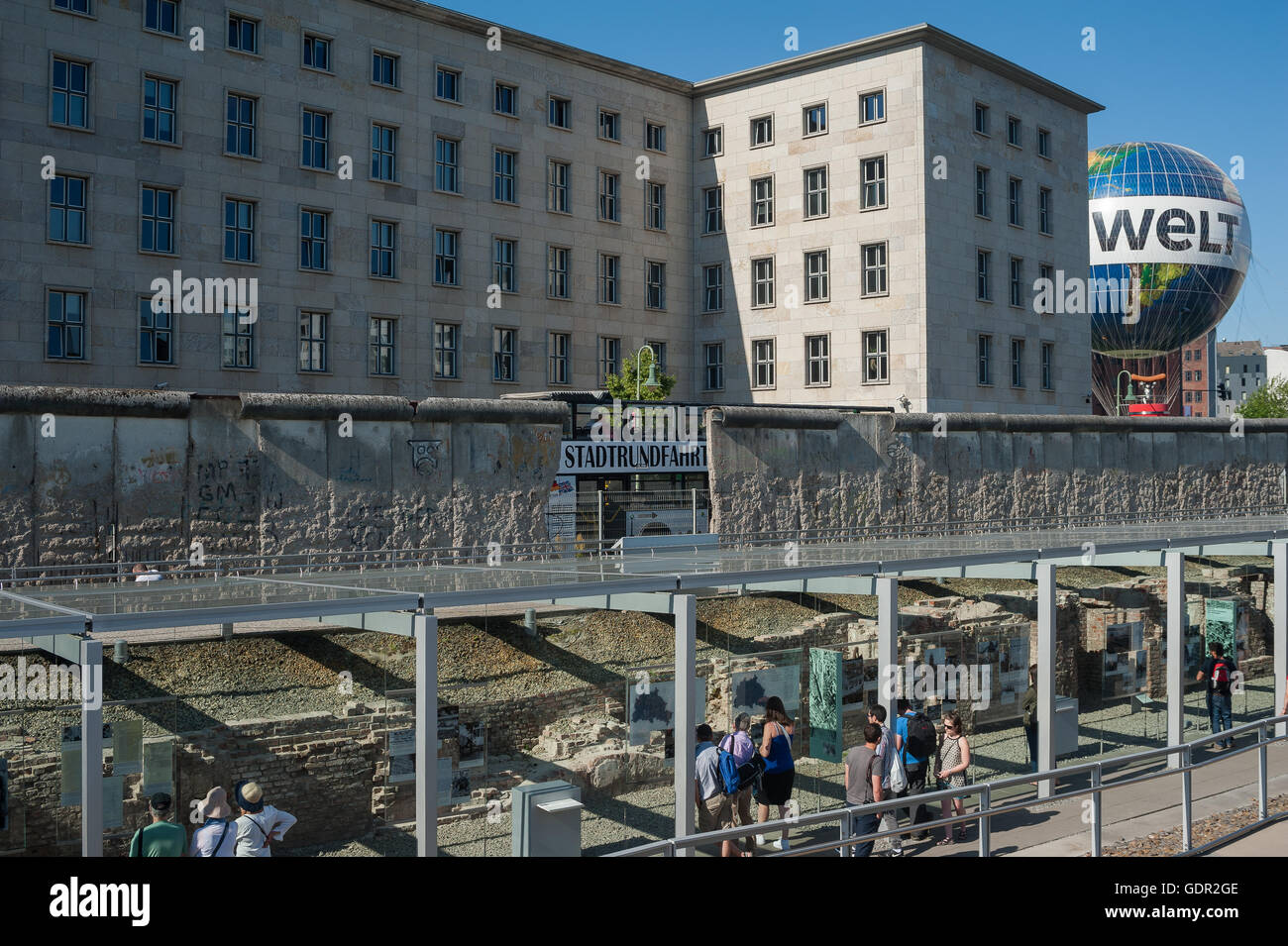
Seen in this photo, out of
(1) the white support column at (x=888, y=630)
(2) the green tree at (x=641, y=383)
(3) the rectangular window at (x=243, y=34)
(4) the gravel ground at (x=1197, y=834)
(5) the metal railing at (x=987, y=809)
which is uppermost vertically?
(3) the rectangular window at (x=243, y=34)

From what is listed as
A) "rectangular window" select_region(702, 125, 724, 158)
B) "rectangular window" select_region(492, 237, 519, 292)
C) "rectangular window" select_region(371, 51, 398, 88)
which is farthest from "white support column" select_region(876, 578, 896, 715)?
"rectangular window" select_region(702, 125, 724, 158)

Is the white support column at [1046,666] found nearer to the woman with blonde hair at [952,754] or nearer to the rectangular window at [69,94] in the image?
the woman with blonde hair at [952,754]

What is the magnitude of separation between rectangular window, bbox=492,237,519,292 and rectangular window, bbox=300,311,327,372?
6660 millimetres

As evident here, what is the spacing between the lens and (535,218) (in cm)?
4359

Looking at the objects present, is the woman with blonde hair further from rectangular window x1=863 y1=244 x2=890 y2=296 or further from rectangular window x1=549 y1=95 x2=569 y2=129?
rectangular window x1=549 y1=95 x2=569 y2=129

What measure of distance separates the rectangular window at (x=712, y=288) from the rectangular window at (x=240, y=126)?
61.3 ft

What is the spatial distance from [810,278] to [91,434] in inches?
1168

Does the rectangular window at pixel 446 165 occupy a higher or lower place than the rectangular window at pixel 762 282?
higher

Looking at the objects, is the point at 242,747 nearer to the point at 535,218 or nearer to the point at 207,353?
the point at 207,353

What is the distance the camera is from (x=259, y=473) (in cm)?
2377

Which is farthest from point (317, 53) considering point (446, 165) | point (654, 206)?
point (654, 206)

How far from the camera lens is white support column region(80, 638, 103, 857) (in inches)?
354

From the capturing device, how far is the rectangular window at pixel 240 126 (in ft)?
119

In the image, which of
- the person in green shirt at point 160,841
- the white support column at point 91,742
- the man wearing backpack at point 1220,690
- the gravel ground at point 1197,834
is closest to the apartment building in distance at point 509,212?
the man wearing backpack at point 1220,690
